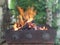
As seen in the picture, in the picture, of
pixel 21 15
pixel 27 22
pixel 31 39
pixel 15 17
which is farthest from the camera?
pixel 15 17

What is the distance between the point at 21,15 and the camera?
9.38 ft

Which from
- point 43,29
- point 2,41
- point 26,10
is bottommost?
point 2,41

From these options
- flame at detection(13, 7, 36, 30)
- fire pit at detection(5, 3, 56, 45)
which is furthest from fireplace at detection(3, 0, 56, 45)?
flame at detection(13, 7, 36, 30)

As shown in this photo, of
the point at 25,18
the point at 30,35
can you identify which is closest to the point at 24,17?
the point at 25,18

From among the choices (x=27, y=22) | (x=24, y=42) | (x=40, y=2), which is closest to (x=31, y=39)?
(x=24, y=42)

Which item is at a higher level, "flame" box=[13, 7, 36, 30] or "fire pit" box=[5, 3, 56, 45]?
"flame" box=[13, 7, 36, 30]

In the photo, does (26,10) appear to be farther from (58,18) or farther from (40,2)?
(58,18)

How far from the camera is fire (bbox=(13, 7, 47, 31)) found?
103 inches

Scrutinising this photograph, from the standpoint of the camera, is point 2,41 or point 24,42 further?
point 2,41

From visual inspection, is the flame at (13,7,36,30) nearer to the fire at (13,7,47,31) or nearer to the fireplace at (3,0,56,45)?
the fire at (13,7,47,31)

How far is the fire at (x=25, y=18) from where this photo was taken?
263 cm

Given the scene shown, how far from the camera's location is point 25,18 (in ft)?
9.14

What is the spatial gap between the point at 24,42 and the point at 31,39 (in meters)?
0.09

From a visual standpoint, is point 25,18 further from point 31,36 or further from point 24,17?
point 31,36
